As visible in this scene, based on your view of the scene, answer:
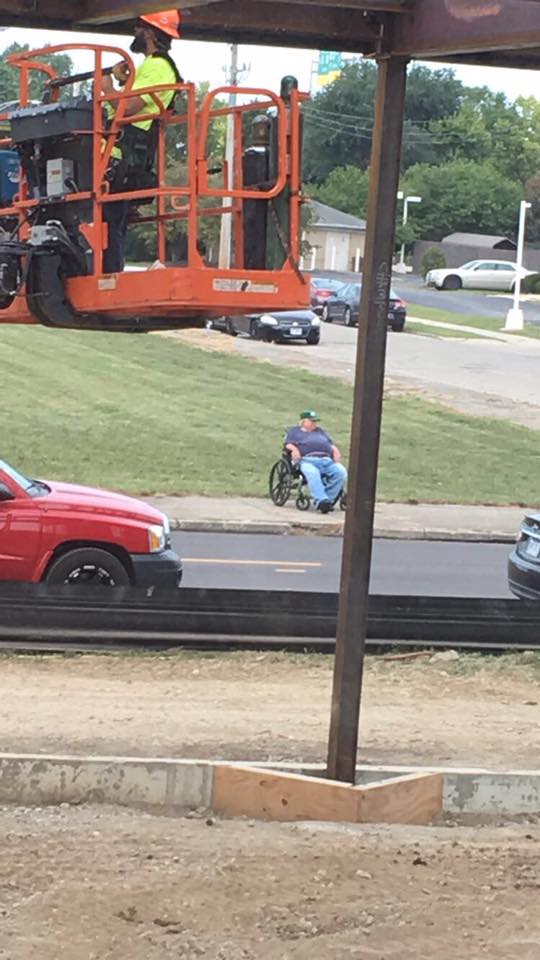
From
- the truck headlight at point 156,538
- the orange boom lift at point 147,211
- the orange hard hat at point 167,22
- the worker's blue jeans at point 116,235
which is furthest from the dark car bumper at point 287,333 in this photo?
the orange hard hat at point 167,22

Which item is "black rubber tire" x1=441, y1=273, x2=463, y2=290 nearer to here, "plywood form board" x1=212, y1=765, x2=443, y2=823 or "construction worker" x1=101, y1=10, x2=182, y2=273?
"construction worker" x1=101, y1=10, x2=182, y2=273

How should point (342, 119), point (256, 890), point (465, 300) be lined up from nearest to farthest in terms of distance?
point (256, 890) < point (465, 300) < point (342, 119)

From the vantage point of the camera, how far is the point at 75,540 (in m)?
11.9

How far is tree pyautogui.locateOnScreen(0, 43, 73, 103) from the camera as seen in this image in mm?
9945

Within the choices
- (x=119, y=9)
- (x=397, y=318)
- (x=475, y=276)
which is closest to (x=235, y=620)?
(x=119, y=9)

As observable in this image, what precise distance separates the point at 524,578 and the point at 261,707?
15.5 feet

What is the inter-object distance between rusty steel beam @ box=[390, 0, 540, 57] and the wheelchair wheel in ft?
48.5

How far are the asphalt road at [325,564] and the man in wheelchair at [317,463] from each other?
4.55 feet

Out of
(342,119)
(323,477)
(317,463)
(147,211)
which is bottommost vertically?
(323,477)

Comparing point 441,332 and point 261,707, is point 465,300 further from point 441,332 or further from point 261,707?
point 261,707

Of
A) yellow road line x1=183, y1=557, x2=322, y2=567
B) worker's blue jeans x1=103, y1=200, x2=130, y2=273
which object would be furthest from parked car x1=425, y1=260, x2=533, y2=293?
worker's blue jeans x1=103, y1=200, x2=130, y2=273

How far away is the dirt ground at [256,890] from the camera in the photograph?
5223 millimetres

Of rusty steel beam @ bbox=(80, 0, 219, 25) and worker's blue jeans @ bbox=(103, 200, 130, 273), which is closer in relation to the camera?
rusty steel beam @ bbox=(80, 0, 219, 25)

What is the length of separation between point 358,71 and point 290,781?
8531cm
